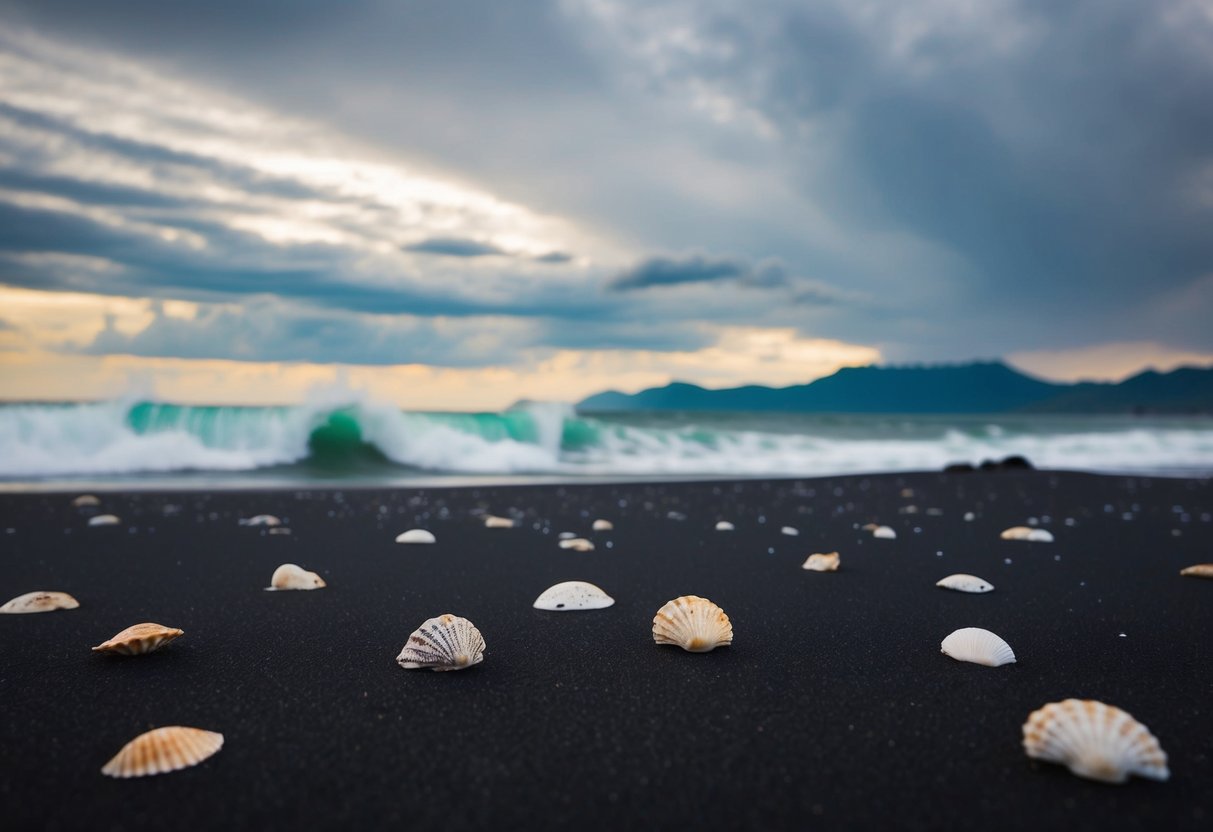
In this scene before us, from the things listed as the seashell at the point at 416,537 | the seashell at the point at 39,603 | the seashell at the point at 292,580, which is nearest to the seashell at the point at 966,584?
the seashell at the point at 292,580

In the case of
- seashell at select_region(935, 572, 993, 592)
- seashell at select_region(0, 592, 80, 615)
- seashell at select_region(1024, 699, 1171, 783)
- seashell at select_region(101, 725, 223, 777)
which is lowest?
seashell at select_region(0, 592, 80, 615)

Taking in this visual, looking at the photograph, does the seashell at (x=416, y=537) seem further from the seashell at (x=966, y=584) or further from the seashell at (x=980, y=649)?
the seashell at (x=980, y=649)

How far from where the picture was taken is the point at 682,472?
15219 millimetres

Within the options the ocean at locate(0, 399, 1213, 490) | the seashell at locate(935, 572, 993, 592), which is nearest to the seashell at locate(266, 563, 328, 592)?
the seashell at locate(935, 572, 993, 592)

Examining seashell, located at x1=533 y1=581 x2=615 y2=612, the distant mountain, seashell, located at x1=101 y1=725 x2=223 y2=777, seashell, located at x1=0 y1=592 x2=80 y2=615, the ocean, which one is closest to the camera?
seashell, located at x1=101 y1=725 x2=223 y2=777

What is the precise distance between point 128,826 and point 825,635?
274cm

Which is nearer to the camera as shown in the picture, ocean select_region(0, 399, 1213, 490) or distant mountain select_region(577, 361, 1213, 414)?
ocean select_region(0, 399, 1213, 490)

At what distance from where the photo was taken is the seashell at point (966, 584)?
4414mm

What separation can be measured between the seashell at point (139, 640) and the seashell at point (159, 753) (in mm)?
956

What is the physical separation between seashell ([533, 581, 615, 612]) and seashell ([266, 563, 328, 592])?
4.60 feet

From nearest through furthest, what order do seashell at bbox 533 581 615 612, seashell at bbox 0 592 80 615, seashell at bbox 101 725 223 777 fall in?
seashell at bbox 101 725 223 777, seashell at bbox 0 592 80 615, seashell at bbox 533 581 615 612

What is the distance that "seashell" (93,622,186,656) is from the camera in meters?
2.97

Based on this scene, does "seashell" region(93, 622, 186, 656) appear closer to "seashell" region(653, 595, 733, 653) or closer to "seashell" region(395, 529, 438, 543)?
"seashell" region(653, 595, 733, 653)

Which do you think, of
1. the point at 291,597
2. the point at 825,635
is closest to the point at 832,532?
the point at 825,635
